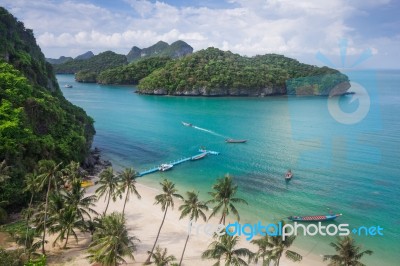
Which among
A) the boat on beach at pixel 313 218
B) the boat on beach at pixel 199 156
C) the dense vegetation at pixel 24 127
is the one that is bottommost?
the boat on beach at pixel 313 218

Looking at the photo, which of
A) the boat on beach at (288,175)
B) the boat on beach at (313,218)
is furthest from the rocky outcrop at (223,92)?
the boat on beach at (313,218)

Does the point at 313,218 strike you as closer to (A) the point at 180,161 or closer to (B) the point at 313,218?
(B) the point at 313,218

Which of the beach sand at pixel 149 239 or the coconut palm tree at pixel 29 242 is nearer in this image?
the coconut palm tree at pixel 29 242

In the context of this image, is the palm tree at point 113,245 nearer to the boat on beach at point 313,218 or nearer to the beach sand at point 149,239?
the beach sand at point 149,239

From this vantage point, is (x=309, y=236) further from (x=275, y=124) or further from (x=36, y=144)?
(x=275, y=124)

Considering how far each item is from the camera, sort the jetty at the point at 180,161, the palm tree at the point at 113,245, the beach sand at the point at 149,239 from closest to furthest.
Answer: the palm tree at the point at 113,245 → the beach sand at the point at 149,239 → the jetty at the point at 180,161

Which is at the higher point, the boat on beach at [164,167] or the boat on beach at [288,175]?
the boat on beach at [288,175]
